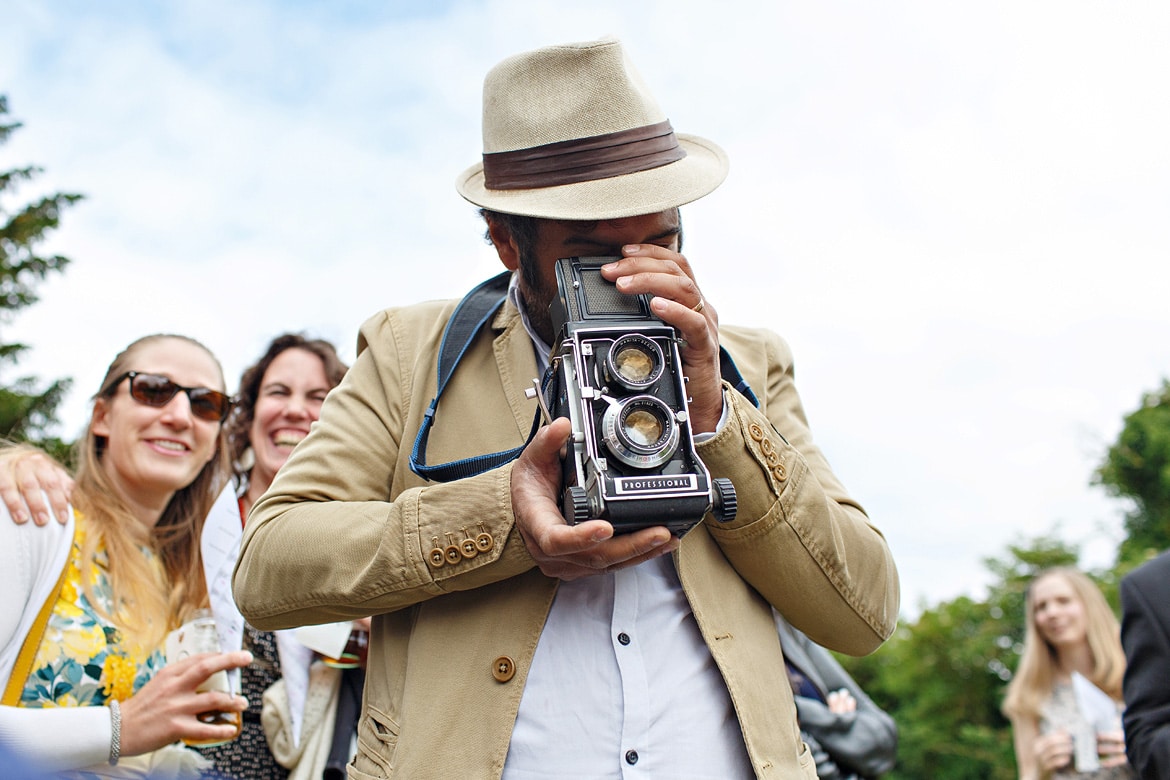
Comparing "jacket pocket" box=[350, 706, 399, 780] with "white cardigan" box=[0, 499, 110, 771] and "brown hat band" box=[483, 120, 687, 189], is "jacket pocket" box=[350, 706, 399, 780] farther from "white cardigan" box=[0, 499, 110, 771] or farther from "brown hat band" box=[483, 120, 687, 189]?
"brown hat band" box=[483, 120, 687, 189]

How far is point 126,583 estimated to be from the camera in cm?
350

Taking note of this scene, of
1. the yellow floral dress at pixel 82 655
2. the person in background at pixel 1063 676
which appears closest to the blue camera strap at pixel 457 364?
the yellow floral dress at pixel 82 655

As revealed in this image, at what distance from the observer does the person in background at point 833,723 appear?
4.10m

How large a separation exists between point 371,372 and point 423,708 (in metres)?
0.82

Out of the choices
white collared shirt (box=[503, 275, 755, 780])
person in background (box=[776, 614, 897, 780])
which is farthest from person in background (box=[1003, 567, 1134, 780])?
white collared shirt (box=[503, 275, 755, 780])

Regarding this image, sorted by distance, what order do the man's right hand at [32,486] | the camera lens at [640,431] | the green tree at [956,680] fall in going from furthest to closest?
the green tree at [956,680]
the man's right hand at [32,486]
the camera lens at [640,431]

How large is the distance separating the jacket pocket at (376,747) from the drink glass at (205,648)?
113 centimetres

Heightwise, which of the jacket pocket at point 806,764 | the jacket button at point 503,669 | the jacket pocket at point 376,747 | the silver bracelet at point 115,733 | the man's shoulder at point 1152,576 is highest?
the man's shoulder at point 1152,576

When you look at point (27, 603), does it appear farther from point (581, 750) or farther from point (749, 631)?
point (749, 631)

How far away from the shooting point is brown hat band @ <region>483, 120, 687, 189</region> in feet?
8.13

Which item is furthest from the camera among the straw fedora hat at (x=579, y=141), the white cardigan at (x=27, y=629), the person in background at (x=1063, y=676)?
the person in background at (x=1063, y=676)

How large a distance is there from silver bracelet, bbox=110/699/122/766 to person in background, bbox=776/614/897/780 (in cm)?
230

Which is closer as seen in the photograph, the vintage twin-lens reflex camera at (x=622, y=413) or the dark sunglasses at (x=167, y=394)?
the vintage twin-lens reflex camera at (x=622, y=413)

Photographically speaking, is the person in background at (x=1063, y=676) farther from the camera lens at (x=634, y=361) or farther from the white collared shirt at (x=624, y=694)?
the camera lens at (x=634, y=361)
